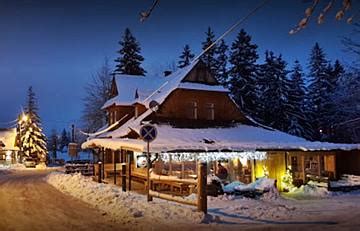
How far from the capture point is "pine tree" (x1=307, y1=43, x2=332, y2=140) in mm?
46906

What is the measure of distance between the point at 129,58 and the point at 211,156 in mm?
29721

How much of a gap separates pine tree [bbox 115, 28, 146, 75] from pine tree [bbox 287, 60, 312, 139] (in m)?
18.5

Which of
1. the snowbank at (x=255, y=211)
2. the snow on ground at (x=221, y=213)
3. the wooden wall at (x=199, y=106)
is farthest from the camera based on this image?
the wooden wall at (x=199, y=106)

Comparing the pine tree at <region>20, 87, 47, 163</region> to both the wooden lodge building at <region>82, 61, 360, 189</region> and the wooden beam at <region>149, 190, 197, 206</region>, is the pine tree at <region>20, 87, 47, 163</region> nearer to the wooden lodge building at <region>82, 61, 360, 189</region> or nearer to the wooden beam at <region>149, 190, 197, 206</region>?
the wooden lodge building at <region>82, 61, 360, 189</region>

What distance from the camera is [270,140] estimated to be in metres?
27.2

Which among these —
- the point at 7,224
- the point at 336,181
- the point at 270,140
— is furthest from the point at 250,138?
the point at 7,224

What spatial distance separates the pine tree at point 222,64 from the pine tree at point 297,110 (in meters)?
7.47

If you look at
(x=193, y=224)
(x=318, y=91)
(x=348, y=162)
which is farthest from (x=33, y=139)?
(x=193, y=224)

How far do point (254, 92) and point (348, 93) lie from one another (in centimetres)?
2081

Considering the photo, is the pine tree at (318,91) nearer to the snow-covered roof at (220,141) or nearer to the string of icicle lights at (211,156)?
the snow-covered roof at (220,141)

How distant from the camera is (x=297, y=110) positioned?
45844 millimetres

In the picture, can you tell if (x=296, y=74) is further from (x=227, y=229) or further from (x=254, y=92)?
(x=227, y=229)

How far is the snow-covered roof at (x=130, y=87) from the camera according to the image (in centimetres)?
3716

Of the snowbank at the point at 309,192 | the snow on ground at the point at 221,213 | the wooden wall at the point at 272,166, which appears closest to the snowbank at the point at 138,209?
the snow on ground at the point at 221,213
